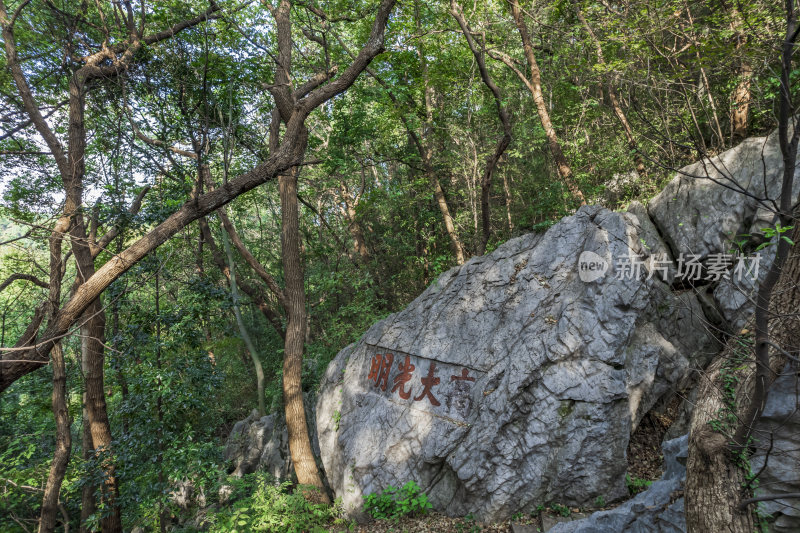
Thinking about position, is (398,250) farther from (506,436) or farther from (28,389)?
(28,389)

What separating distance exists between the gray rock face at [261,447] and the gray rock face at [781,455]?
8.11 metres

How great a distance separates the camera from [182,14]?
685 cm

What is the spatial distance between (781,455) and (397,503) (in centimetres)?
466

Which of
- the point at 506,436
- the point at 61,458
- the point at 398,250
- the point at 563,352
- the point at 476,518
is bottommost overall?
the point at 476,518

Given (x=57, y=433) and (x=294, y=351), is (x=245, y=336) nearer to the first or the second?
(x=294, y=351)

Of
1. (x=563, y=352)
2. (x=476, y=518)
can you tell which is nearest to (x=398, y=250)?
(x=563, y=352)

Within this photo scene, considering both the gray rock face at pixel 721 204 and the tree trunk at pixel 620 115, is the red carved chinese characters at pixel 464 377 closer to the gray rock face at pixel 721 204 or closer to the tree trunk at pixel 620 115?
the gray rock face at pixel 721 204

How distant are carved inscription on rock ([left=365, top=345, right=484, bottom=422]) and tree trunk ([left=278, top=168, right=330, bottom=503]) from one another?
57.9 inches

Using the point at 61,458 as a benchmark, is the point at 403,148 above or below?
above

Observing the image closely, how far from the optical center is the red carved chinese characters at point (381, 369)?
6949 millimetres

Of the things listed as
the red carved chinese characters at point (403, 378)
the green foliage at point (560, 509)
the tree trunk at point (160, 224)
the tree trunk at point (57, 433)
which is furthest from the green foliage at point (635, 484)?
the tree trunk at point (57, 433)

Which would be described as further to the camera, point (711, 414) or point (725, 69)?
point (725, 69)

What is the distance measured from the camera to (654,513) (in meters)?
3.94

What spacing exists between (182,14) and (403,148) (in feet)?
20.4
